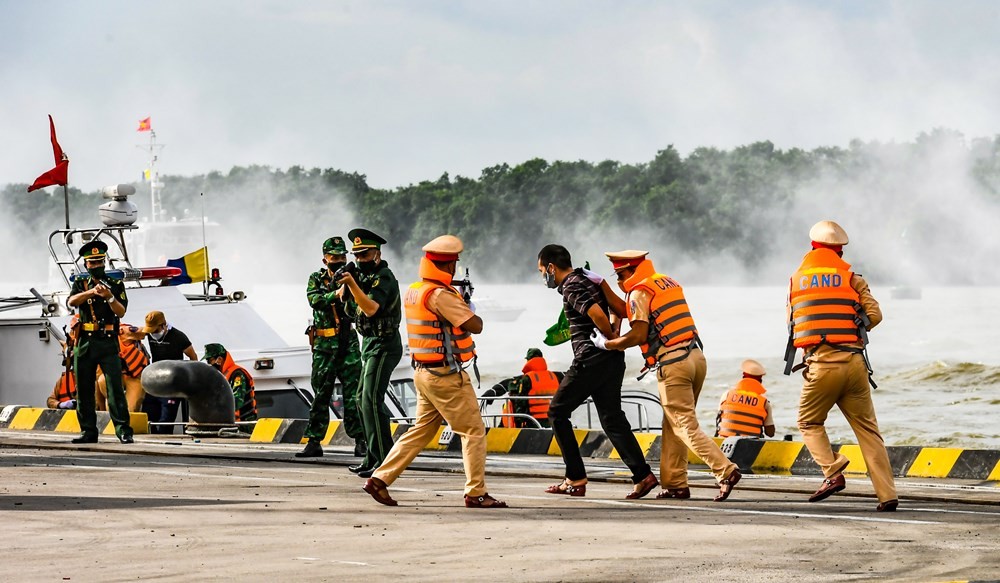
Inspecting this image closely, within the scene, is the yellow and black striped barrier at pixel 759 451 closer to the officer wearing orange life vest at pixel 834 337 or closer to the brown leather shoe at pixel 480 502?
the officer wearing orange life vest at pixel 834 337

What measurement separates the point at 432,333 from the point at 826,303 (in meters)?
2.53

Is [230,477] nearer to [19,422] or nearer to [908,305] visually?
[19,422]

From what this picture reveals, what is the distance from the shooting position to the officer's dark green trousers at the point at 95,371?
15969mm

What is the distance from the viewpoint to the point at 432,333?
1088 cm

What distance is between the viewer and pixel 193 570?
7.82 m

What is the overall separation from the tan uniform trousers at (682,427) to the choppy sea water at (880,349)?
23.8 meters

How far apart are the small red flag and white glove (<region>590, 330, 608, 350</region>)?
43.3 ft

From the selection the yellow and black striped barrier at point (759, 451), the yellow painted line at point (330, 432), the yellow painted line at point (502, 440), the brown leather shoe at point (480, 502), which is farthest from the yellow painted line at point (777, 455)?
the yellow painted line at point (330, 432)

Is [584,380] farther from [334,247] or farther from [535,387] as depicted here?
[535,387]

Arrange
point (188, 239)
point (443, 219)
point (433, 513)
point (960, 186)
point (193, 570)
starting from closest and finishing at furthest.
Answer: point (193, 570), point (433, 513), point (188, 239), point (960, 186), point (443, 219)

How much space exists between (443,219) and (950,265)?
35.2 meters

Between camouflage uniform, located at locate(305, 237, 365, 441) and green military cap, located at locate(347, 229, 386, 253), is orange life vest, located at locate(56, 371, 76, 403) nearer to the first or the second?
camouflage uniform, located at locate(305, 237, 365, 441)

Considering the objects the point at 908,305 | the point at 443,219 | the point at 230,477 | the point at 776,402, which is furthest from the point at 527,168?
the point at 230,477

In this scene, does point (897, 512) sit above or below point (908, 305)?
above
